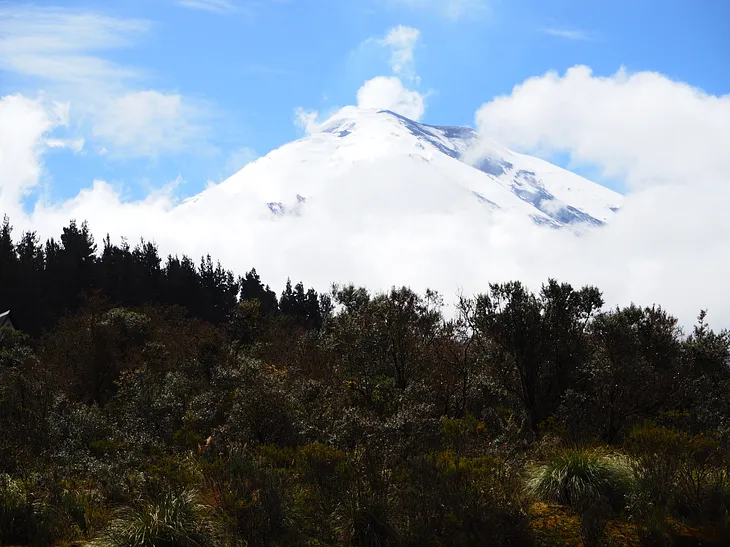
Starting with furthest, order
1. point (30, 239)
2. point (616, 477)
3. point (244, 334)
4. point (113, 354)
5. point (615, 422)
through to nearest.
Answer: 1. point (30, 239)
2. point (244, 334)
3. point (113, 354)
4. point (615, 422)
5. point (616, 477)

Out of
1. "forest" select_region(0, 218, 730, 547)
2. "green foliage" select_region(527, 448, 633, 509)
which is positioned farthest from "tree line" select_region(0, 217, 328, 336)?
"green foliage" select_region(527, 448, 633, 509)

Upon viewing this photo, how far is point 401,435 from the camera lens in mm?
11383

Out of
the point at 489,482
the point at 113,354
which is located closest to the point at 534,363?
the point at 489,482

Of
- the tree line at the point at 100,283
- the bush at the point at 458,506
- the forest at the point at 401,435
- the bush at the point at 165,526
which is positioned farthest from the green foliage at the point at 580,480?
the tree line at the point at 100,283

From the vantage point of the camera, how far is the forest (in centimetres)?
805

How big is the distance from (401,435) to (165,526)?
4669 mm

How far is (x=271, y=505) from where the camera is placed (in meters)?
8.00

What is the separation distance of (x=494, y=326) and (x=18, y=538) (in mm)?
9894

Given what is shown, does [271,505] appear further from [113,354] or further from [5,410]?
[113,354]

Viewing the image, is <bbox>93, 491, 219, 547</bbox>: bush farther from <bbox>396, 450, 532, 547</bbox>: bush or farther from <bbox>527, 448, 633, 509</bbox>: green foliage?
<bbox>527, 448, 633, 509</bbox>: green foliage

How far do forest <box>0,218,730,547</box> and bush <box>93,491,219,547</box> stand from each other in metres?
0.02

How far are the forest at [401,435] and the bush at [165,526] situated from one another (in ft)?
0.08

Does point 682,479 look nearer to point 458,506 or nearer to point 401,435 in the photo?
point 458,506

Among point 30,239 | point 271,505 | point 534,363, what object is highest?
point 30,239
